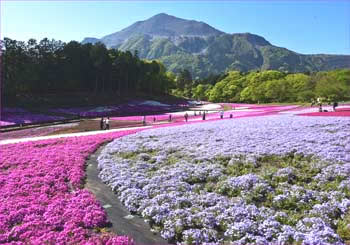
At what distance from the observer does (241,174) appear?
47.4 ft

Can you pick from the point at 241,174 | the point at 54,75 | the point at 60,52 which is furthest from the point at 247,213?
the point at 60,52

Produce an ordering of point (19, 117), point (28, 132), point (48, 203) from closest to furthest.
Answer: point (48, 203)
point (28, 132)
point (19, 117)

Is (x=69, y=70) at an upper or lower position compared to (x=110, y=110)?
upper

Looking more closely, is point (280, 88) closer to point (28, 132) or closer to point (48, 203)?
point (28, 132)

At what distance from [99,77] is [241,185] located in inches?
3354

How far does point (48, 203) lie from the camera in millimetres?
12422

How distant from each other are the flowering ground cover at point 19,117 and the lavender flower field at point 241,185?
31.7m

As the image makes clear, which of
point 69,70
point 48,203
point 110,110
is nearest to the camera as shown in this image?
point 48,203

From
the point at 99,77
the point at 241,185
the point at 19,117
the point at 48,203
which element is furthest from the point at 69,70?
the point at 241,185

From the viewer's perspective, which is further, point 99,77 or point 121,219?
point 99,77

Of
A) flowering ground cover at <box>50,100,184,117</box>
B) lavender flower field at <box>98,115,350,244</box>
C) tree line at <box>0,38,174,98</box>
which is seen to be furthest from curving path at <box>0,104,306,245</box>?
tree line at <box>0,38,174,98</box>

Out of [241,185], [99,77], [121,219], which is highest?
[99,77]

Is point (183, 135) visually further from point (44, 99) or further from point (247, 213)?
point (44, 99)

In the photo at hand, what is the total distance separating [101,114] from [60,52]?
3181cm
